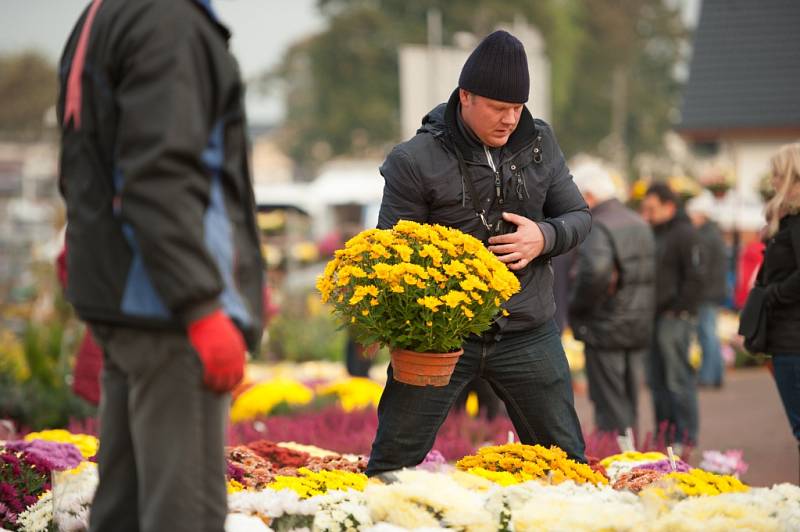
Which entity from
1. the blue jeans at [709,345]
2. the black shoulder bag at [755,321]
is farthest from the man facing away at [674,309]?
the blue jeans at [709,345]

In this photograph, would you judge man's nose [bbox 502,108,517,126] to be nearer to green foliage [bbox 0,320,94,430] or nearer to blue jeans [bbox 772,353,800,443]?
blue jeans [bbox 772,353,800,443]

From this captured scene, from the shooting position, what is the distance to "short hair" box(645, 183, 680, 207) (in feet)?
33.6

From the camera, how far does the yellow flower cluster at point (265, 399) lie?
940 cm

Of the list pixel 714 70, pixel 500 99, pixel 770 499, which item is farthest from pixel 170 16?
pixel 714 70

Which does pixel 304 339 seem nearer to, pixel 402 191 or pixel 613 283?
pixel 613 283

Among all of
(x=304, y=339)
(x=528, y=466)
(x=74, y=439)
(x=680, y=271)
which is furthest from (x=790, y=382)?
(x=304, y=339)

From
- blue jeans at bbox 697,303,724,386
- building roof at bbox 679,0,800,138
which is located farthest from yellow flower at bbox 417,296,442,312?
building roof at bbox 679,0,800,138

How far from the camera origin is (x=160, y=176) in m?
3.05

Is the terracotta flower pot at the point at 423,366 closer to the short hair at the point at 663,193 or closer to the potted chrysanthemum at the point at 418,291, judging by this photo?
the potted chrysanthemum at the point at 418,291

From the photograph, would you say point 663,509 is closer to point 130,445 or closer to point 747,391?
point 130,445

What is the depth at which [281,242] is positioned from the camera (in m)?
21.5

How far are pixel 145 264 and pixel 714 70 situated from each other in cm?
2828

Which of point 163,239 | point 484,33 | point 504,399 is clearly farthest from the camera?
point 484,33

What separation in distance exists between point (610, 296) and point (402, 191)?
4.42m
